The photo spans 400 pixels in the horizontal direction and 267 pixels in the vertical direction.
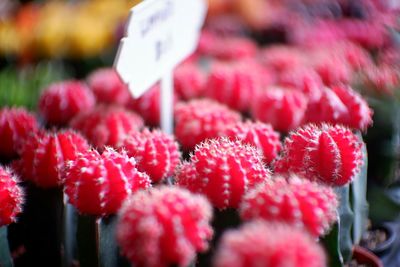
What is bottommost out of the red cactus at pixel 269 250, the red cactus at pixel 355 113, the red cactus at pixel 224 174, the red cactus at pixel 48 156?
the red cactus at pixel 355 113

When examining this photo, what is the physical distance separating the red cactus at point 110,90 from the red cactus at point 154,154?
36cm

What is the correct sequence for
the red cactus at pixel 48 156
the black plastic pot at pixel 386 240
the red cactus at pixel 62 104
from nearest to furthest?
1. the red cactus at pixel 48 156
2. the black plastic pot at pixel 386 240
3. the red cactus at pixel 62 104

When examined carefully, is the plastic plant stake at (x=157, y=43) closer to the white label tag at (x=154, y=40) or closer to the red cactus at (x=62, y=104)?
the white label tag at (x=154, y=40)

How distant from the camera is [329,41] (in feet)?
4.68

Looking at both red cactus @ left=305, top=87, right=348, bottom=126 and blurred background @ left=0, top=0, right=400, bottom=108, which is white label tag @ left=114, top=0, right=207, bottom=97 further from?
blurred background @ left=0, top=0, right=400, bottom=108

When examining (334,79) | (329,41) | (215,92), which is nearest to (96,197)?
(215,92)

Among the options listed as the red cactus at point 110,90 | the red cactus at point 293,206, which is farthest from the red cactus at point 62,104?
the red cactus at point 293,206

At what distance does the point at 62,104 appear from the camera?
944 millimetres

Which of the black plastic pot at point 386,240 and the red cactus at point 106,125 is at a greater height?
the red cactus at point 106,125

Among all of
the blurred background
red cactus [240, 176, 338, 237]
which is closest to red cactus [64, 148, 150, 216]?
red cactus [240, 176, 338, 237]

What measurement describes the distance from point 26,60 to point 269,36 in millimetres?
772

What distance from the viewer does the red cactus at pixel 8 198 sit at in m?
0.58

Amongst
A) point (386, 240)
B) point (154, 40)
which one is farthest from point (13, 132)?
point (386, 240)

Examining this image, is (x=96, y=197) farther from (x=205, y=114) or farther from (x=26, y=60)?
(x=26, y=60)
